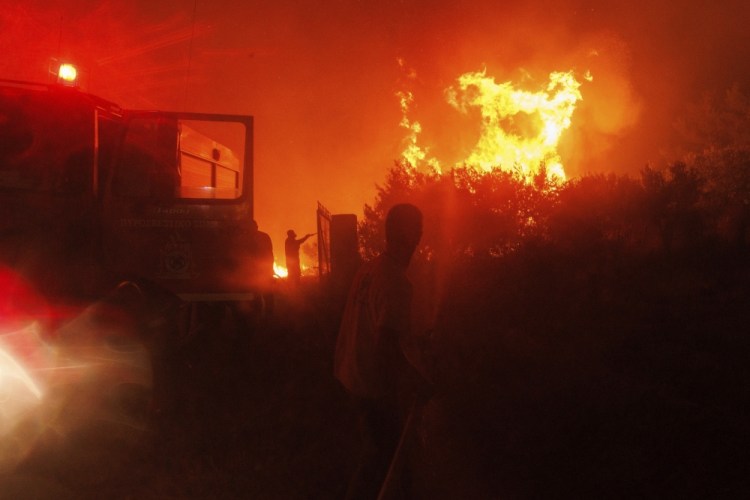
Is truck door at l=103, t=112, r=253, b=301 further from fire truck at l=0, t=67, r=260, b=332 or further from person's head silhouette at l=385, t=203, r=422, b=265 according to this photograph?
person's head silhouette at l=385, t=203, r=422, b=265

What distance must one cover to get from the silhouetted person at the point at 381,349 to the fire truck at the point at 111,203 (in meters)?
3.38

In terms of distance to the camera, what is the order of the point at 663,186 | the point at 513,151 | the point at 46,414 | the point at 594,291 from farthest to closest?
the point at 513,151
the point at 663,186
the point at 594,291
the point at 46,414

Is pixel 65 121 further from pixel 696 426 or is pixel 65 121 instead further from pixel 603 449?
pixel 696 426

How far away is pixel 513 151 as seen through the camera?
2211 cm

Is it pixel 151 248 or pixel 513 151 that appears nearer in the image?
pixel 151 248

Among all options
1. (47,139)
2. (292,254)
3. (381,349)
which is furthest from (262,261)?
(292,254)

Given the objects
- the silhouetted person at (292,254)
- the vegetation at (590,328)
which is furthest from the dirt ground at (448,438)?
the silhouetted person at (292,254)

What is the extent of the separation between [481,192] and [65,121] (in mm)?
12083

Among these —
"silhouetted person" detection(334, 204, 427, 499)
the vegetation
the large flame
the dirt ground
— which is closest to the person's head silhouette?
"silhouetted person" detection(334, 204, 427, 499)

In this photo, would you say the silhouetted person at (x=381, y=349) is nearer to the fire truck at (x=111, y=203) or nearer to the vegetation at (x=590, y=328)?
the vegetation at (x=590, y=328)

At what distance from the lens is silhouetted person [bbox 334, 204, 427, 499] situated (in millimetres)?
3289

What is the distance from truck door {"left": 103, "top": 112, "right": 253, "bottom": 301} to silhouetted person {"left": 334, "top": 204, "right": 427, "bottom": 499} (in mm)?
3759

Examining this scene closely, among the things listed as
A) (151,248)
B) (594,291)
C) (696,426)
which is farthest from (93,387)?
(594,291)

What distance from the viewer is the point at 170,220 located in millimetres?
6945
